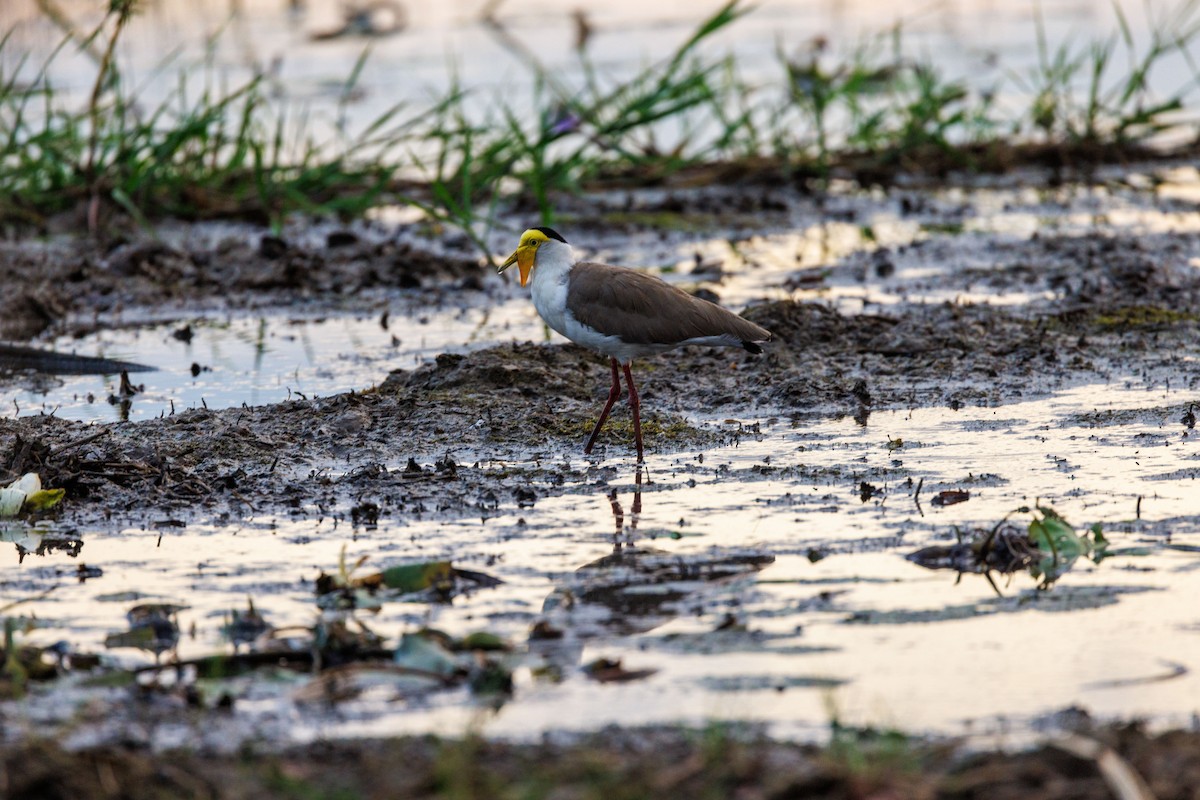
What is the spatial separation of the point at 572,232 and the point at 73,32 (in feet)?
11.6

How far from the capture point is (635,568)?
5.16 metres

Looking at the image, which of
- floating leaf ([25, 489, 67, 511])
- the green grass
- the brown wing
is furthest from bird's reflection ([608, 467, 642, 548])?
the green grass

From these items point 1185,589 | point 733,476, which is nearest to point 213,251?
point 733,476

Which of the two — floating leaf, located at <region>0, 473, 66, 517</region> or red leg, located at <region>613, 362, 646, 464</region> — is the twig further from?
red leg, located at <region>613, 362, 646, 464</region>

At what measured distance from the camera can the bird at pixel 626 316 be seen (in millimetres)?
6605

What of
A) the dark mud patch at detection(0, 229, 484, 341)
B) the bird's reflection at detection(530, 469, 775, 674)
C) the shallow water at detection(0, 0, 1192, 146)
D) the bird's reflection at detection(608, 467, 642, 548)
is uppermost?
the shallow water at detection(0, 0, 1192, 146)

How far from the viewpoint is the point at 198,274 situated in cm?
1017

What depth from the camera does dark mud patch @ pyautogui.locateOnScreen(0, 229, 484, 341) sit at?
9.55 meters

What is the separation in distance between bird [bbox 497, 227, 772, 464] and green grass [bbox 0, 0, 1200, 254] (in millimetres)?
2682

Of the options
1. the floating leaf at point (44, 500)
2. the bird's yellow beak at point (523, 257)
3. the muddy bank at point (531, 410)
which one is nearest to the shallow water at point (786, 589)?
the muddy bank at point (531, 410)

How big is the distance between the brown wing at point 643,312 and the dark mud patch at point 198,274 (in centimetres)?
333

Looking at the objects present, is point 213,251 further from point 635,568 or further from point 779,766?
point 779,766

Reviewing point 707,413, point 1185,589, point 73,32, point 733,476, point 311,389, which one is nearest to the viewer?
point 1185,589

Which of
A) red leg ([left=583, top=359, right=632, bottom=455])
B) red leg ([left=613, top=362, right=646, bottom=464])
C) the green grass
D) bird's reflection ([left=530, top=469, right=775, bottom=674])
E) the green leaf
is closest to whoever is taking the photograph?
bird's reflection ([left=530, top=469, right=775, bottom=674])
